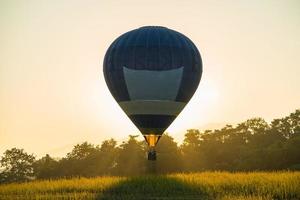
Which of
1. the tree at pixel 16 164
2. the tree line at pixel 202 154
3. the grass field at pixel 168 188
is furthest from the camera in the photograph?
the tree at pixel 16 164

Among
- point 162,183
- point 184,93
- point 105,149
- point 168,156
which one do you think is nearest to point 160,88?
point 184,93

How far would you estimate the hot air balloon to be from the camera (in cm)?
4447

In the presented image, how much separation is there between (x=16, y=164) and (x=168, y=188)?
75755mm

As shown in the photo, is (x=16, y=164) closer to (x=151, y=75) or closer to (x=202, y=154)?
(x=202, y=154)

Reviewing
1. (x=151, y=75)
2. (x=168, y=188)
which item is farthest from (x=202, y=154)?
(x=168, y=188)

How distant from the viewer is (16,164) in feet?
345

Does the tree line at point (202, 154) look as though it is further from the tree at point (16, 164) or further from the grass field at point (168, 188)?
the grass field at point (168, 188)

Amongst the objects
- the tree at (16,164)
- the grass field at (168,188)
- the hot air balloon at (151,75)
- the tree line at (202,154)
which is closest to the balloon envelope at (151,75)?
the hot air balloon at (151,75)

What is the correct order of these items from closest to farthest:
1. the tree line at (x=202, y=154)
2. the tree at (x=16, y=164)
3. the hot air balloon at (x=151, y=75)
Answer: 1. the hot air balloon at (x=151, y=75)
2. the tree line at (x=202, y=154)
3. the tree at (x=16, y=164)

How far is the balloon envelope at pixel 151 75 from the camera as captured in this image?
146 ft

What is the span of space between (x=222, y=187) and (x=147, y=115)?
43.5 feet

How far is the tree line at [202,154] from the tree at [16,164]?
3.67 metres

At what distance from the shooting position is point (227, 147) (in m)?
79.1

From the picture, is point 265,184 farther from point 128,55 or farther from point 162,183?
point 128,55
